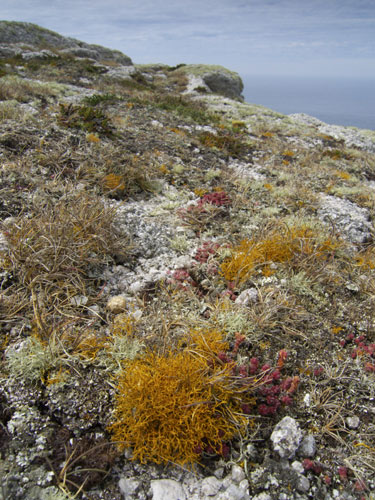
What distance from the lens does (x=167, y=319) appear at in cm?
367

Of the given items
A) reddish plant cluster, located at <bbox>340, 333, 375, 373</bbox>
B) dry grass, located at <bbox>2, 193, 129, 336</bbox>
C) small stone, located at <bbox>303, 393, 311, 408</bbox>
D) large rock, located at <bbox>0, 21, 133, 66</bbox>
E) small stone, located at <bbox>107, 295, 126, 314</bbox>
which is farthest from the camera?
large rock, located at <bbox>0, 21, 133, 66</bbox>

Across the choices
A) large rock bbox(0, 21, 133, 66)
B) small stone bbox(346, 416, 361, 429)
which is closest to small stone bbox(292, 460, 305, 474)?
small stone bbox(346, 416, 361, 429)

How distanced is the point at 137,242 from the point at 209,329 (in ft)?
7.39

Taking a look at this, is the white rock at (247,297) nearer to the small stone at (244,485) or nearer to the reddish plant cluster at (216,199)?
the small stone at (244,485)

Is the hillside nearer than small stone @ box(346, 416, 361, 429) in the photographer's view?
Yes

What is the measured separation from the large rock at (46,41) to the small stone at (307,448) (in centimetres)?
3790

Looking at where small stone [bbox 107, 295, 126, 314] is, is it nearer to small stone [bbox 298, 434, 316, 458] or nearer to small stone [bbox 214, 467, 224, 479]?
small stone [bbox 214, 467, 224, 479]

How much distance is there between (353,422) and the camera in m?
2.88

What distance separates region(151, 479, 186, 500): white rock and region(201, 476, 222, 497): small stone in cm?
17

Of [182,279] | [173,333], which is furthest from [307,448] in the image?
[182,279]

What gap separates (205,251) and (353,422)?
9.92 ft

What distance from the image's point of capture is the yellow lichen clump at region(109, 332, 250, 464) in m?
2.49

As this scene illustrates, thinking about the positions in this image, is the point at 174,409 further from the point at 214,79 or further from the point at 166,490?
the point at 214,79

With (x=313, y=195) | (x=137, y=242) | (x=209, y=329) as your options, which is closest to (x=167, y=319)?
(x=209, y=329)
